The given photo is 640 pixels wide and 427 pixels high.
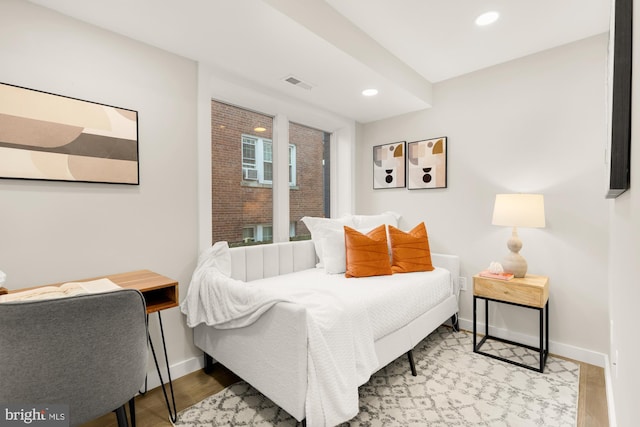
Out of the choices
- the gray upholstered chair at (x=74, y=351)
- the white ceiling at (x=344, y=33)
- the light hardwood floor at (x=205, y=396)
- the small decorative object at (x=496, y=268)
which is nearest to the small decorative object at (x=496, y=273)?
the small decorative object at (x=496, y=268)

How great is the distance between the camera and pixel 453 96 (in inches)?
126

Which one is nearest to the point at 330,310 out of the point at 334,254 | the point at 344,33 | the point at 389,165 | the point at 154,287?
the point at 154,287

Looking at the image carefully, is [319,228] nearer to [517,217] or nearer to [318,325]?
[318,325]

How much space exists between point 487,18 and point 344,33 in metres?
1.04

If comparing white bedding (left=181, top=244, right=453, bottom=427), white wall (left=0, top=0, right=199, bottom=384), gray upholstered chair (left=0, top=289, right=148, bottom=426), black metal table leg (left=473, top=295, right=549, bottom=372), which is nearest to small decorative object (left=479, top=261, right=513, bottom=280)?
black metal table leg (left=473, top=295, right=549, bottom=372)

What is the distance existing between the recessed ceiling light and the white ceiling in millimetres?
42

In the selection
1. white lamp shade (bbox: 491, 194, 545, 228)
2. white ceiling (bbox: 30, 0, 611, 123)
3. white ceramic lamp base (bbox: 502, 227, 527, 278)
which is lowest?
white ceramic lamp base (bbox: 502, 227, 527, 278)

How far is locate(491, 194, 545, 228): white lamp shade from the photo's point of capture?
244 centimetres

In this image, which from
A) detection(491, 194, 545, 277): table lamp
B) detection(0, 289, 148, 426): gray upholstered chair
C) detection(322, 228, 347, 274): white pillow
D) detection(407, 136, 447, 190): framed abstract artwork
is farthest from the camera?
detection(407, 136, 447, 190): framed abstract artwork

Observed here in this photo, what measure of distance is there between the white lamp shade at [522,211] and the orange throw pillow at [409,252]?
0.67 m

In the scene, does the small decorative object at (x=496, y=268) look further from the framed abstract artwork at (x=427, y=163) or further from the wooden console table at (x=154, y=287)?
the wooden console table at (x=154, y=287)

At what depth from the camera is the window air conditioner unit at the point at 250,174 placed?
9.60 feet

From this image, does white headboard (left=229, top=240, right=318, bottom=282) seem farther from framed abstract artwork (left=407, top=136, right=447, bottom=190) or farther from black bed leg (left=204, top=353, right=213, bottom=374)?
framed abstract artwork (left=407, top=136, right=447, bottom=190)

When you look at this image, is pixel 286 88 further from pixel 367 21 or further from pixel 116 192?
pixel 116 192
